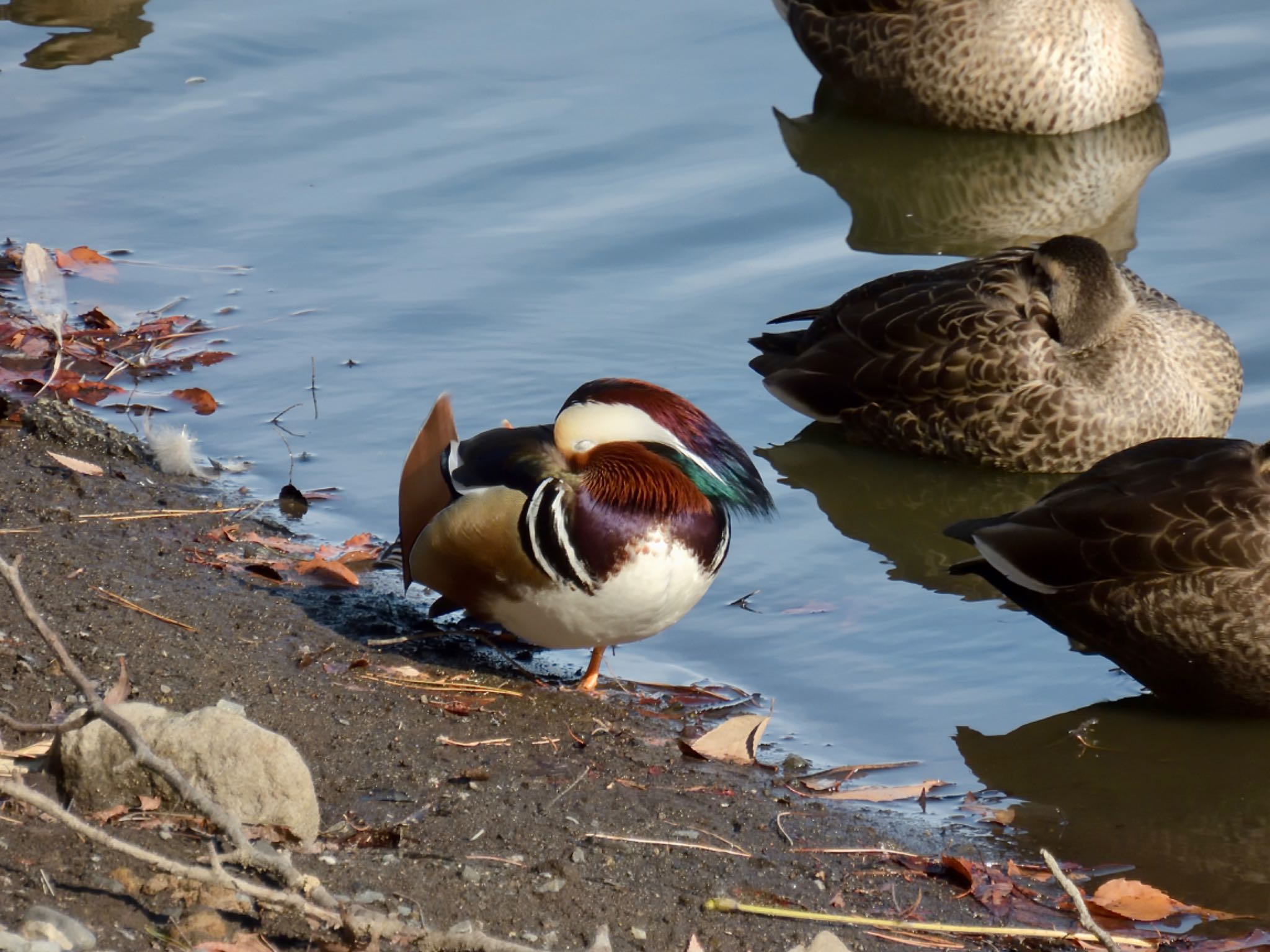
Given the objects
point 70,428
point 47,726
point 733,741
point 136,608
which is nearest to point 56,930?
point 47,726

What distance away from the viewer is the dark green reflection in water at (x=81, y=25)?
1175 cm

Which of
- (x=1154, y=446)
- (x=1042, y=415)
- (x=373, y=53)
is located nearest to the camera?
(x=1154, y=446)

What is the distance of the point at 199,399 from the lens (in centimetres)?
758

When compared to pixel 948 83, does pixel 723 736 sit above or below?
below

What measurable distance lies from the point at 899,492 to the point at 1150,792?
265cm

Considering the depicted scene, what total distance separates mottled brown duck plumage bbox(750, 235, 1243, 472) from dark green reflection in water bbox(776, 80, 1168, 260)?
59.9 inches

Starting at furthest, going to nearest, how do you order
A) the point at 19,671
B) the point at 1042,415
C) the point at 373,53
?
the point at 373,53
the point at 1042,415
the point at 19,671

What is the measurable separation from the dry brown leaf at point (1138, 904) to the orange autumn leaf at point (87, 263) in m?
6.09

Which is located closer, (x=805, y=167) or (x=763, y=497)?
(x=763, y=497)

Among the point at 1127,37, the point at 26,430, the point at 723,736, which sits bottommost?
the point at 723,736

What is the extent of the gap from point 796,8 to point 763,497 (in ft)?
23.4

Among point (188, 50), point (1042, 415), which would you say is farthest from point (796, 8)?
point (1042, 415)

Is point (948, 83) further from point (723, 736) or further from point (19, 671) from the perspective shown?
point (19, 671)

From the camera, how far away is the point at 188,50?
38.5ft
